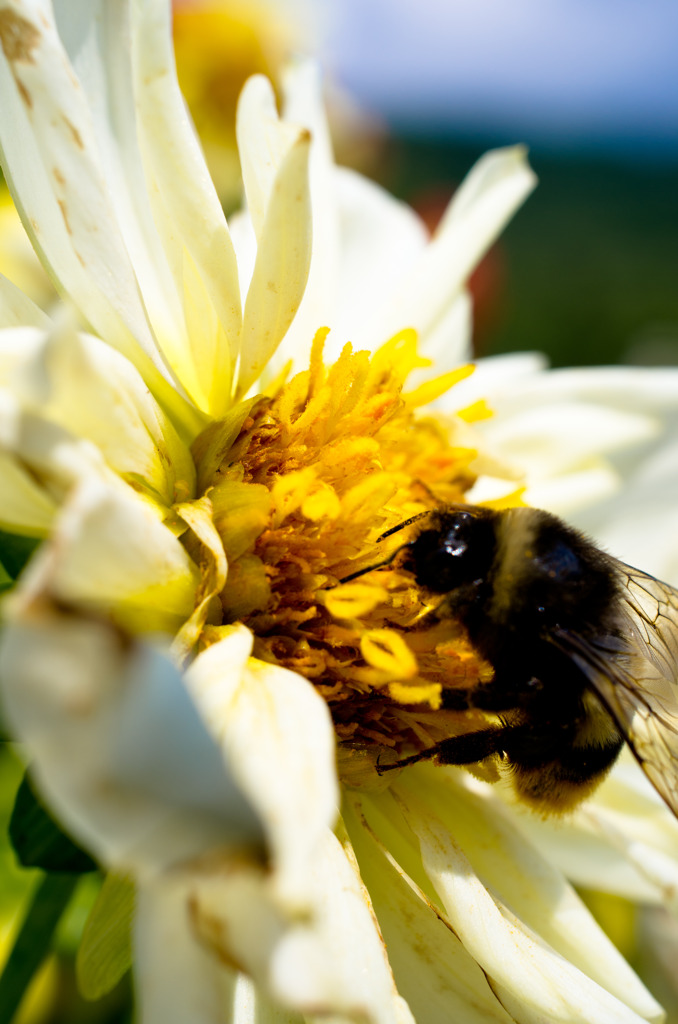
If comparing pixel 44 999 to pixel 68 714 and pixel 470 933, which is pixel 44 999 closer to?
pixel 470 933

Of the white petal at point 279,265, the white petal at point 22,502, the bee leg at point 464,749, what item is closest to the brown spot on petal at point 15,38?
the white petal at point 279,265

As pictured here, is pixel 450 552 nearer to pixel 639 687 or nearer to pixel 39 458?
pixel 639 687

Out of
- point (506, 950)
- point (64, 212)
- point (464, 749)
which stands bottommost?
point (506, 950)

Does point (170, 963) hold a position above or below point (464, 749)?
below

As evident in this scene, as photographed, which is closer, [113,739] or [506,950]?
[113,739]

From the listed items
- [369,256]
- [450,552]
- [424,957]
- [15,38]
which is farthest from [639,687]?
[369,256]

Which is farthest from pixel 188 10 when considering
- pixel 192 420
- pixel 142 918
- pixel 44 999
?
pixel 142 918
